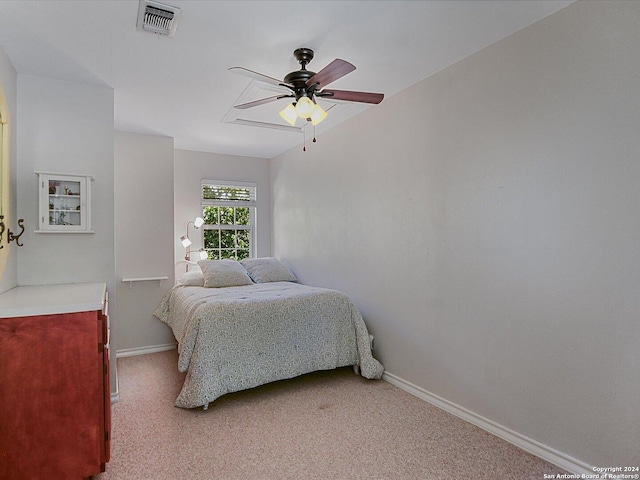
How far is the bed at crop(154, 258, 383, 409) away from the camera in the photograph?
105 inches

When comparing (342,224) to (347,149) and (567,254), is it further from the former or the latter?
(567,254)

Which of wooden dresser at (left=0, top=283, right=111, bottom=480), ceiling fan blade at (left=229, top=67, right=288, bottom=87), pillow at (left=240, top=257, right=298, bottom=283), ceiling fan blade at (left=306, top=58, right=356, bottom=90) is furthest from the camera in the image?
pillow at (left=240, top=257, right=298, bottom=283)

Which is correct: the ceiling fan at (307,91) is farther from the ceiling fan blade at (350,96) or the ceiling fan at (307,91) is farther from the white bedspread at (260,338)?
the white bedspread at (260,338)

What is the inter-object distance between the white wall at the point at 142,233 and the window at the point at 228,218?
819mm

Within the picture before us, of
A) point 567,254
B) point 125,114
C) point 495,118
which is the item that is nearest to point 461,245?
point 567,254

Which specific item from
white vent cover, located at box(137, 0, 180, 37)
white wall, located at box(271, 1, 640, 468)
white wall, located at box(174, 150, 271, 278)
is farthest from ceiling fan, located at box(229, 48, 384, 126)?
white wall, located at box(174, 150, 271, 278)

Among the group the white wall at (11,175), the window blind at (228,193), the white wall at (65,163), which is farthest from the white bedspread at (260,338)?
the window blind at (228,193)

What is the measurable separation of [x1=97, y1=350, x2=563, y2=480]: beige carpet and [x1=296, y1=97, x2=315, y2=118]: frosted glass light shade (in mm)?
1963

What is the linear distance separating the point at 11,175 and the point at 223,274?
2.07 metres

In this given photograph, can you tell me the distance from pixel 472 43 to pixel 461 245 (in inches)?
50.5

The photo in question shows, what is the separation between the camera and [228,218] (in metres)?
5.14

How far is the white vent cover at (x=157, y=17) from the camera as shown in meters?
1.87

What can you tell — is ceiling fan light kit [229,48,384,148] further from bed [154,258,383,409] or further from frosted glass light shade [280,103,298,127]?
bed [154,258,383,409]

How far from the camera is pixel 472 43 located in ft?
7.45
